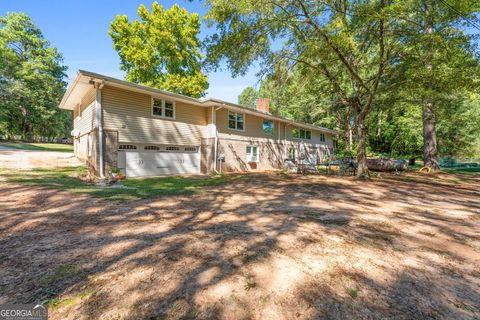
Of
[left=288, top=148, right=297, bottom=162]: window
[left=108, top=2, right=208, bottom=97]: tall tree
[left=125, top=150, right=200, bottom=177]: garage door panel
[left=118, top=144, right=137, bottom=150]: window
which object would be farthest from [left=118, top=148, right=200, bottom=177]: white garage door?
[left=108, top=2, right=208, bottom=97]: tall tree

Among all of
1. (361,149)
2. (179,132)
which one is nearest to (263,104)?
(179,132)

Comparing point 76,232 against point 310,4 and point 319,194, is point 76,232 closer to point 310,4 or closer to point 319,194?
point 319,194

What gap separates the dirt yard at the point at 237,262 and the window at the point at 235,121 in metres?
11.3

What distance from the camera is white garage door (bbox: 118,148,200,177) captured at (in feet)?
38.5

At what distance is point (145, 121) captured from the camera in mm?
12266

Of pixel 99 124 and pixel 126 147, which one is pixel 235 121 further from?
pixel 99 124

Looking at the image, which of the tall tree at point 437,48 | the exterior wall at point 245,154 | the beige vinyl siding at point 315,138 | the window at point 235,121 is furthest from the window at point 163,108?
the tall tree at point 437,48

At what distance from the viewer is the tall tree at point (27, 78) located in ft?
92.5

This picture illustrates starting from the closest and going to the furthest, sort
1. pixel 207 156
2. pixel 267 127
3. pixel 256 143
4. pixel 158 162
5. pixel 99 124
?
pixel 99 124
pixel 158 162
pixel 207 156
pixel 256 143
pixel 267 127

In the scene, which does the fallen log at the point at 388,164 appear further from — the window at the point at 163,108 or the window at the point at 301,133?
the window at the point at 163,108

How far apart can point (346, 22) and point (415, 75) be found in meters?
3.96

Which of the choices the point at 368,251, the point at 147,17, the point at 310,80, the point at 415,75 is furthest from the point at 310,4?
the point at 147,17

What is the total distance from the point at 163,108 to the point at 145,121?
4.53ft

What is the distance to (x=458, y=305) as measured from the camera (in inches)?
86.9
